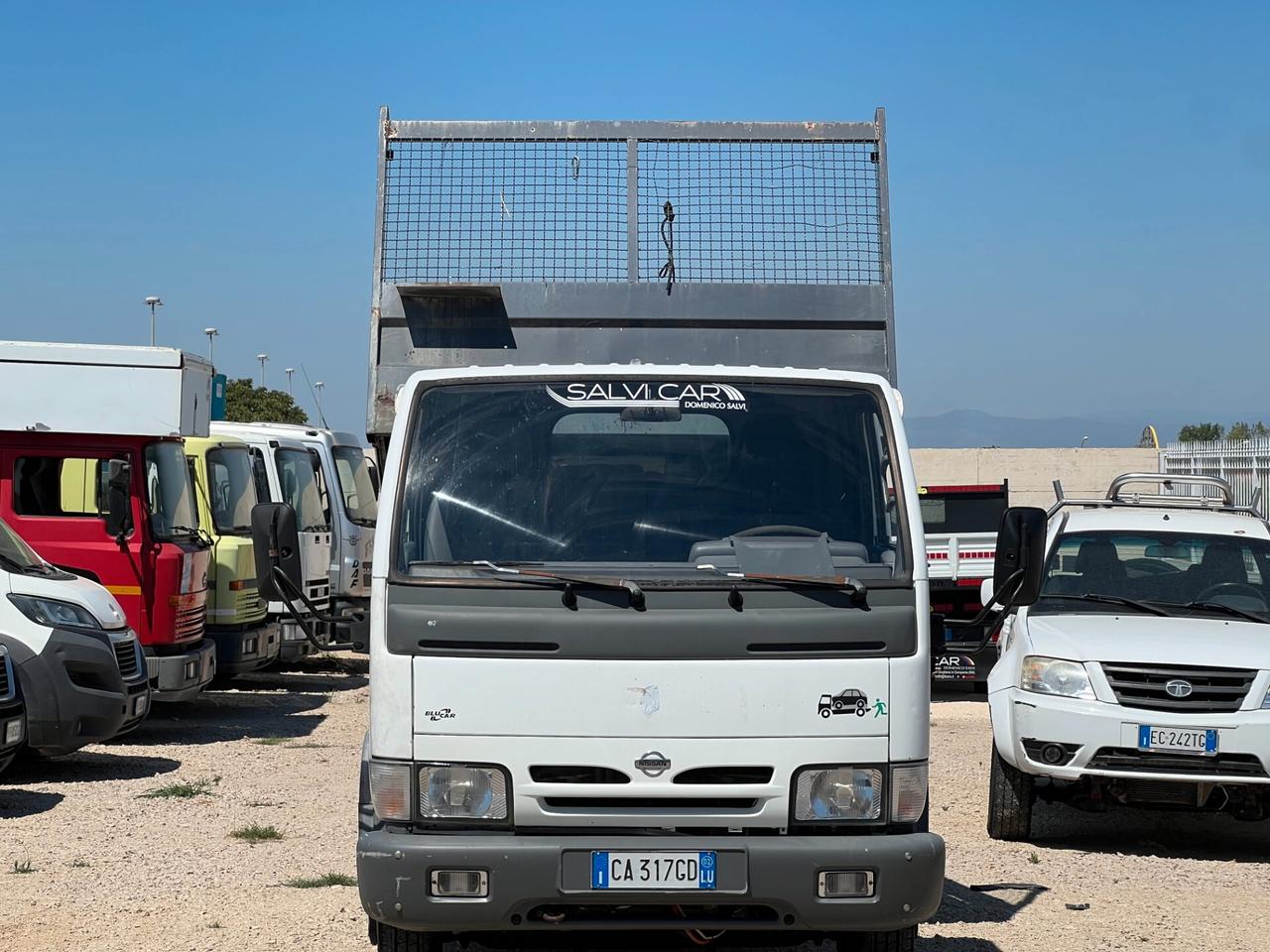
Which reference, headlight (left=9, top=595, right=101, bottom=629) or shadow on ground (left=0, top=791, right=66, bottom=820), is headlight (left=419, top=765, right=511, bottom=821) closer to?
shadow on ground (left=0, top=791, right=66, bottom=820)

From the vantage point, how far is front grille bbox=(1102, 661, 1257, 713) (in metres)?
8.70

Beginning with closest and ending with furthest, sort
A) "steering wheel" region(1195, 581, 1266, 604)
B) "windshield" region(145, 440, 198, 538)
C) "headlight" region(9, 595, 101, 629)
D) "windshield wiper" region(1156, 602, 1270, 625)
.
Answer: "windshield wiper" region(1156, 602, 1270, 625)
"steering wheel" region(1195, 581, 1266, 604)
"headlight" region(9, 595, 101, 629)
"windshield" region(145, 440, 198, 538)

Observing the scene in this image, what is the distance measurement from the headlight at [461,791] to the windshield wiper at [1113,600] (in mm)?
5326

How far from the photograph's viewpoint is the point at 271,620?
16734mm

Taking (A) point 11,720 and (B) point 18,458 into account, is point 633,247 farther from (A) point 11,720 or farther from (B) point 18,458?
(B) point 18,458

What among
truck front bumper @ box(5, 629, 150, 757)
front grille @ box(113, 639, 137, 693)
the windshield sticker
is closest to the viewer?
the windshield sticker

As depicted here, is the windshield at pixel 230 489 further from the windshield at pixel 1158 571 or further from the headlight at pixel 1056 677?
the headlight at pixel 1056 677

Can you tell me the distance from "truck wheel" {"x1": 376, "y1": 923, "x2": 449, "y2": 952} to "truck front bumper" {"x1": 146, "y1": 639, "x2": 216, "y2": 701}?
A: 7.50 m

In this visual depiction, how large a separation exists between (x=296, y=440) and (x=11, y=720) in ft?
26.5

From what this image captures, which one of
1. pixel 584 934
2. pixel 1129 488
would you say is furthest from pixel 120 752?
pixel 1129 488

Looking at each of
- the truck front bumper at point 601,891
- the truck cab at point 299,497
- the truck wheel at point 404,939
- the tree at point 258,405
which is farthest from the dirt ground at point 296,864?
the tree at point 258,405

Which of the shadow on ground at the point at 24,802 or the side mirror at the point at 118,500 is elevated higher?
the side mirror at the point at 118,500

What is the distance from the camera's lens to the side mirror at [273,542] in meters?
5.85

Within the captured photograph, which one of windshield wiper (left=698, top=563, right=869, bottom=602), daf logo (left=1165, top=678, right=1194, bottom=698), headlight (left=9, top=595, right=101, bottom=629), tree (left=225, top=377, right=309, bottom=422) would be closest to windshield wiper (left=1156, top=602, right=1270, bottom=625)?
daf logo (left=1165, top=678, right=1194, bottom=698)
